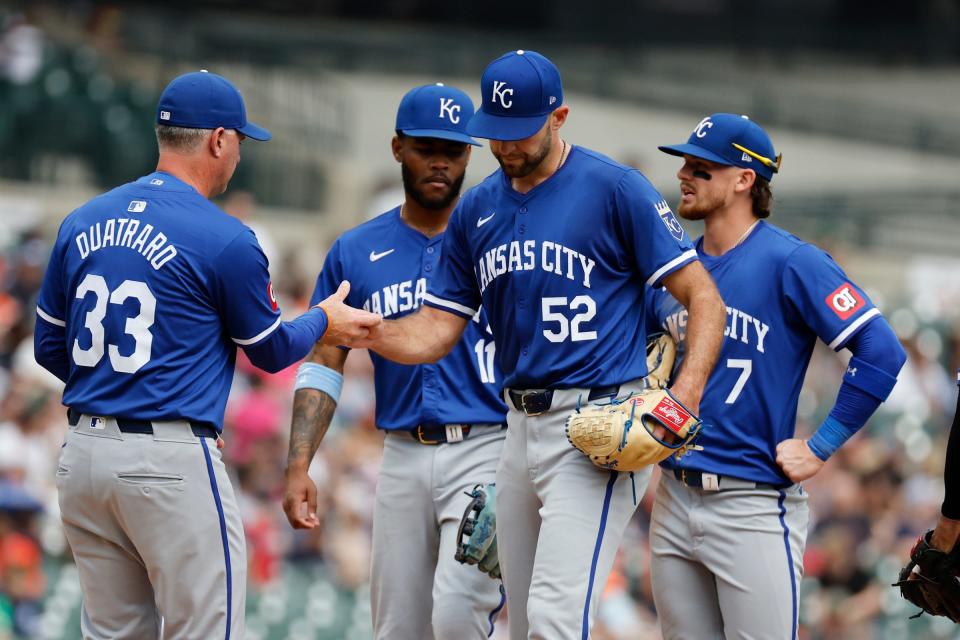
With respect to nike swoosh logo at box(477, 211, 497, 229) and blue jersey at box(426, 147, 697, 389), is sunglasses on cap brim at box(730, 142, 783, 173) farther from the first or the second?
nike swoosh logo at box(477, 211, 497, 229)

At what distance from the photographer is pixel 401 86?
18547 millimetres

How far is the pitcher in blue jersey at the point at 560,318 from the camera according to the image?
438 cm

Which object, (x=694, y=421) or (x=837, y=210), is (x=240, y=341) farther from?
(x=837, y=210)

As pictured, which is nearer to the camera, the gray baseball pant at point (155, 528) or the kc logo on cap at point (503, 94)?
the gray baseball pant at point (155, 528)

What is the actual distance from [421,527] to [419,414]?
0.41 m

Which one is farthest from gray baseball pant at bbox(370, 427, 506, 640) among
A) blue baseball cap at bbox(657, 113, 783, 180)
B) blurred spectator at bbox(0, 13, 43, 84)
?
blurred spectator at bbox(0, 13, 43, 84)

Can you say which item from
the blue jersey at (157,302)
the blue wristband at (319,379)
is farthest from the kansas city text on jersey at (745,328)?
the blue jersey at (157,302)

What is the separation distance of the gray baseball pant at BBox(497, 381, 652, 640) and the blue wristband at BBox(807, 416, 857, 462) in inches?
24.5

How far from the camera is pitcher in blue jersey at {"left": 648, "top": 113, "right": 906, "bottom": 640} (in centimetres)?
477

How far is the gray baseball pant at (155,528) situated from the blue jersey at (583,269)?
101cm

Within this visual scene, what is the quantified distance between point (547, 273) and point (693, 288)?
448 millimetres

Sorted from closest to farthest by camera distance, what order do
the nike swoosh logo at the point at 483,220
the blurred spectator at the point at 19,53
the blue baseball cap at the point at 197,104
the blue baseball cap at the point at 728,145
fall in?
the blue baseball cap at the point at 197,104 → the nike swoosh logo at the point at 483,220 → the blue baseball cap at the point at 728,145 → the blurred spectator at the point at 19,53

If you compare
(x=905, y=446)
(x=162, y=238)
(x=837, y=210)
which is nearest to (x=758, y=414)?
(x=162, y=238)

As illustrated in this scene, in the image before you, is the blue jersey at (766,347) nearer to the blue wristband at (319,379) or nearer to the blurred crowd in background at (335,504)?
the blue wristband at (319,379)
